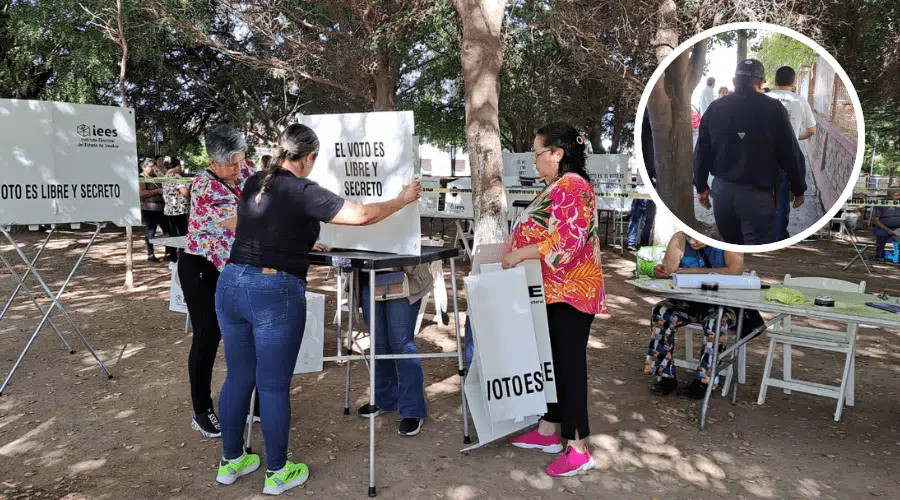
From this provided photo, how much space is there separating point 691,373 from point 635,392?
0.72 m

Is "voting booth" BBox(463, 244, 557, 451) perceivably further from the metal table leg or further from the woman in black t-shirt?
the metal table leg

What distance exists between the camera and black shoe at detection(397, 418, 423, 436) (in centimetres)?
421

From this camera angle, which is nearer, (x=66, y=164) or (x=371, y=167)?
(x=371, y=167)

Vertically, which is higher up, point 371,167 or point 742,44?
point 742,44

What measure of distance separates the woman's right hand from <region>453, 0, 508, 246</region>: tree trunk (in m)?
3.51

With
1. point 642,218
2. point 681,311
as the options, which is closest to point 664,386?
point 681,311

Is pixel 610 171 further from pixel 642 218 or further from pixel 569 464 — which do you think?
pixel 569 464

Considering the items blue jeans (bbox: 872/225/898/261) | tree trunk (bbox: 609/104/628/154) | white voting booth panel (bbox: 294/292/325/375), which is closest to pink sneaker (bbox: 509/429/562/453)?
white voting booth panel (bbox: 294/292/325/375)

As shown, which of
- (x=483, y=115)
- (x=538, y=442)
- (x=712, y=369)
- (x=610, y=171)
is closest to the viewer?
(x=538, y=442)

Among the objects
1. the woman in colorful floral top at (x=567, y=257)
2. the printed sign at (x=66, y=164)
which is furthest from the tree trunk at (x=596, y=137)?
the woman in colorful floral top at (x=567, y=257)

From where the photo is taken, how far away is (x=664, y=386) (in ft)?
16.3

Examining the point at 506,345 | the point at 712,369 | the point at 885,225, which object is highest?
the point at 885,225

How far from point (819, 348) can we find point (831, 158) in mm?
3262

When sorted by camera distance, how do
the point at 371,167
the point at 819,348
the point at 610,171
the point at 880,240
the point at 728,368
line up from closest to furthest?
the point at 371,167 → the point at 819,348 → the point at 728,368 → the point at 880,240 → the point at 610,171
